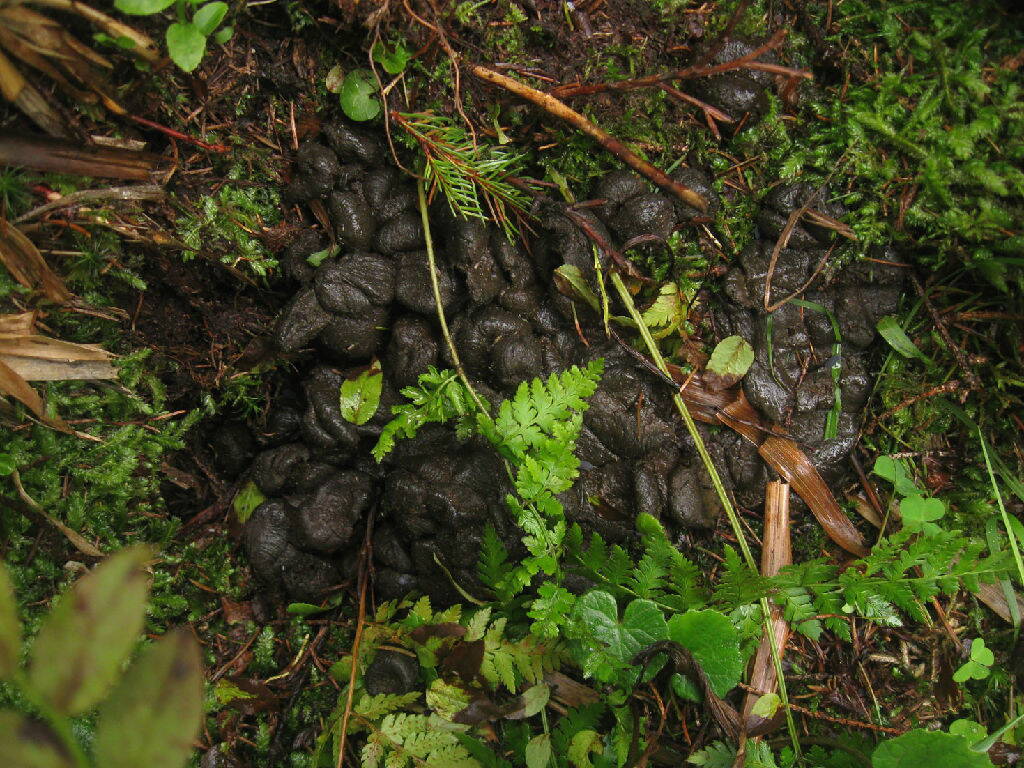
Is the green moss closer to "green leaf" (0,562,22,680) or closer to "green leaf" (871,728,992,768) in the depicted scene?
"green leaf" (0,562,22,680)

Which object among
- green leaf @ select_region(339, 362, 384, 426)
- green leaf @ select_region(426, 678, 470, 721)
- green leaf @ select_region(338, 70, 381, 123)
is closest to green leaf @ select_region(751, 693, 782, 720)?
green leaf @ select_region(426, 678, 470, 721)

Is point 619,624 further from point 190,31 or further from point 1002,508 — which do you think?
point 190,31

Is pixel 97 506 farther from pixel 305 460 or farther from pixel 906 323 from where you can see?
pixel 906 323

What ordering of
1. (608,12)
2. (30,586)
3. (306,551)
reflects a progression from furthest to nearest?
(306,551)
(608,12)
(30,586)

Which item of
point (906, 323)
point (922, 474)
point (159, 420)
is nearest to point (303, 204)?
A: point (159, 420)

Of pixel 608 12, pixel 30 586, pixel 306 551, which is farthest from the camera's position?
pixel 306 551

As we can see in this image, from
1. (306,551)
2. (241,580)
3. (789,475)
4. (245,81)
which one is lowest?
(241,580)
